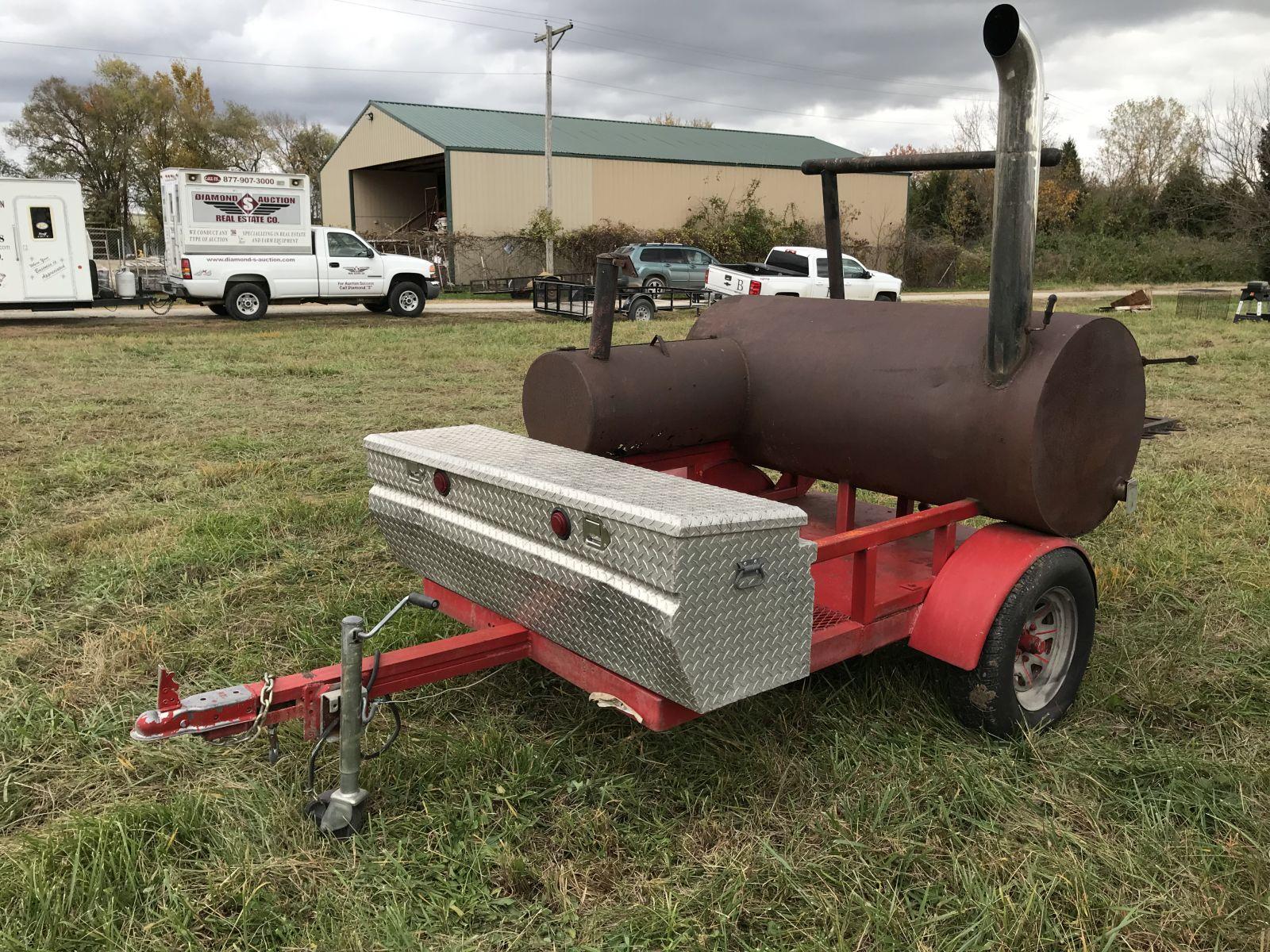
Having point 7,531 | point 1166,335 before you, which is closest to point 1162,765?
point 7,531

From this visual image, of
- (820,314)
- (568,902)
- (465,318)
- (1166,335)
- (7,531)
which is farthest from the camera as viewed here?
(465,318)

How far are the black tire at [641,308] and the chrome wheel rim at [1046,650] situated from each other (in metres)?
16.5

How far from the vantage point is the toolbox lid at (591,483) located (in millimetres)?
2408

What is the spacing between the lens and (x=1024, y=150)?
9.94ft

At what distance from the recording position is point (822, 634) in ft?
9.76

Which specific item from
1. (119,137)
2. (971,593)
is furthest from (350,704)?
(119,137)

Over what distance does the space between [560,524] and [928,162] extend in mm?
2092

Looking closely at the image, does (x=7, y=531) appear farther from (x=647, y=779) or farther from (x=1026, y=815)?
(x=1026, y=815)

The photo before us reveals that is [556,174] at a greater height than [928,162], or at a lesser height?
greater

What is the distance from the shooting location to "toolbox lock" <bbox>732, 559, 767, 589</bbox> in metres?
2.46

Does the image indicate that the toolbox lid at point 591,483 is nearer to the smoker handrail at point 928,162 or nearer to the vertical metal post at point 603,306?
the vertical metal post at point 603,306

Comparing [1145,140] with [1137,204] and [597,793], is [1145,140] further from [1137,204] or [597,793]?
[597,793]

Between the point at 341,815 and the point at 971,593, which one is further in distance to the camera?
the point at 971,593

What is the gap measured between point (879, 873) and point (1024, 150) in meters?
2.10
